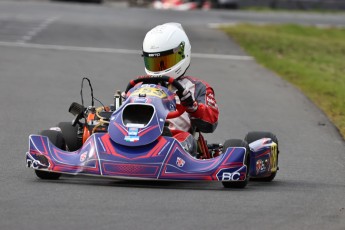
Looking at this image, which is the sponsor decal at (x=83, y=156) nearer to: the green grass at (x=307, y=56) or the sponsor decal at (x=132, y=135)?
the sponsor decal at (x=132, y=135)

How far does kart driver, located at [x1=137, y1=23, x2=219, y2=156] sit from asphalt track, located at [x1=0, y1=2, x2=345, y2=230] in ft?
1.61

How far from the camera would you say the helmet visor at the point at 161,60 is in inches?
349

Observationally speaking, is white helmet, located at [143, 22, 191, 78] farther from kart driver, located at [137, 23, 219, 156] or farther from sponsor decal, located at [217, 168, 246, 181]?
Answer: sponsor decal, located at [217, 168, 246, 181]

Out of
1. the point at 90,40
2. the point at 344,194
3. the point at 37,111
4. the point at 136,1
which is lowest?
the point at 136,1

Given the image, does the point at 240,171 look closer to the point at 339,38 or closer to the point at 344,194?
the point at 344,194

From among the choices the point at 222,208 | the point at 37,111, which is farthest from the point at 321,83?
the point at 222,208

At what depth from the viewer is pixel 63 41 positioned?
22.9 metres

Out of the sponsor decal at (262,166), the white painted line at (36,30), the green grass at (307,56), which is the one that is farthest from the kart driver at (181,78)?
the white painted line at (36,30)

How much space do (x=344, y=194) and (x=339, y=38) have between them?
813 inches

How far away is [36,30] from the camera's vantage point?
25188 millimetres

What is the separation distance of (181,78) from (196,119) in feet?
1.93

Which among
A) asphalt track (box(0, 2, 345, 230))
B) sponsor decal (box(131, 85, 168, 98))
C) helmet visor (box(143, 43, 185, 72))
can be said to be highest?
helmet visor (box(143, 43, 185, 72))


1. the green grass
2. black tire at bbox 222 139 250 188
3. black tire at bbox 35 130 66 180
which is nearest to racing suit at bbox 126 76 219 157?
black tire at bbox 222 139 250 188

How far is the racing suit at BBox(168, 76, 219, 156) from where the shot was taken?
8445mm
